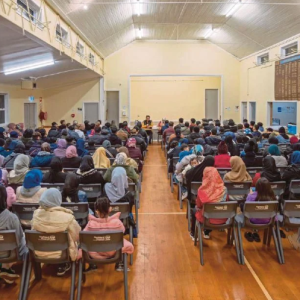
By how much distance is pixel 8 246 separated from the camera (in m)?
3.56

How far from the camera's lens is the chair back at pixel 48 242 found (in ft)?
11.5

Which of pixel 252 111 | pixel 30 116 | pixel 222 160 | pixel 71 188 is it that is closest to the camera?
pixel 71 188

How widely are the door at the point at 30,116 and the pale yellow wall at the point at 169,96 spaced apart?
196 inches

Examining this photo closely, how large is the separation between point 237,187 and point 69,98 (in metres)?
14.1

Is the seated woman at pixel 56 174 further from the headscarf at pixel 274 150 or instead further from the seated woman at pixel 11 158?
the headscarf at pixel 274 150

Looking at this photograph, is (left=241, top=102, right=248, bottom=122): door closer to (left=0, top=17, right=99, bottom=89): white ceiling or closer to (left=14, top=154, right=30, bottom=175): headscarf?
(left=0, top=17, right=99, bottom=89): white ceiling

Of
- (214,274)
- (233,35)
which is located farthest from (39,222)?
(233,35)

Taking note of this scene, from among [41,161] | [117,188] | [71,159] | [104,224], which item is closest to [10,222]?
[104,224]

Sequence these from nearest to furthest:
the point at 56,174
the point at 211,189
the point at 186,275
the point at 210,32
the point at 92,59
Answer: the point at 186,275 < the point at 211,189 < the point at 56,174 < the point at 92,59 < the point at 210,32

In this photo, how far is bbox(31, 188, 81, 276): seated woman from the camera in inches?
140

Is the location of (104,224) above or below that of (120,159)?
below

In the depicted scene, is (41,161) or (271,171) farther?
(41,161)

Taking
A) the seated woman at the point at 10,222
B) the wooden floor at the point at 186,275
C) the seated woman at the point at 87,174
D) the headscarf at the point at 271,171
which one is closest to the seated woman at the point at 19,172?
the seated woman at the point at 87,174

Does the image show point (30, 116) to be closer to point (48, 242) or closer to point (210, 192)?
point (210, 192)
